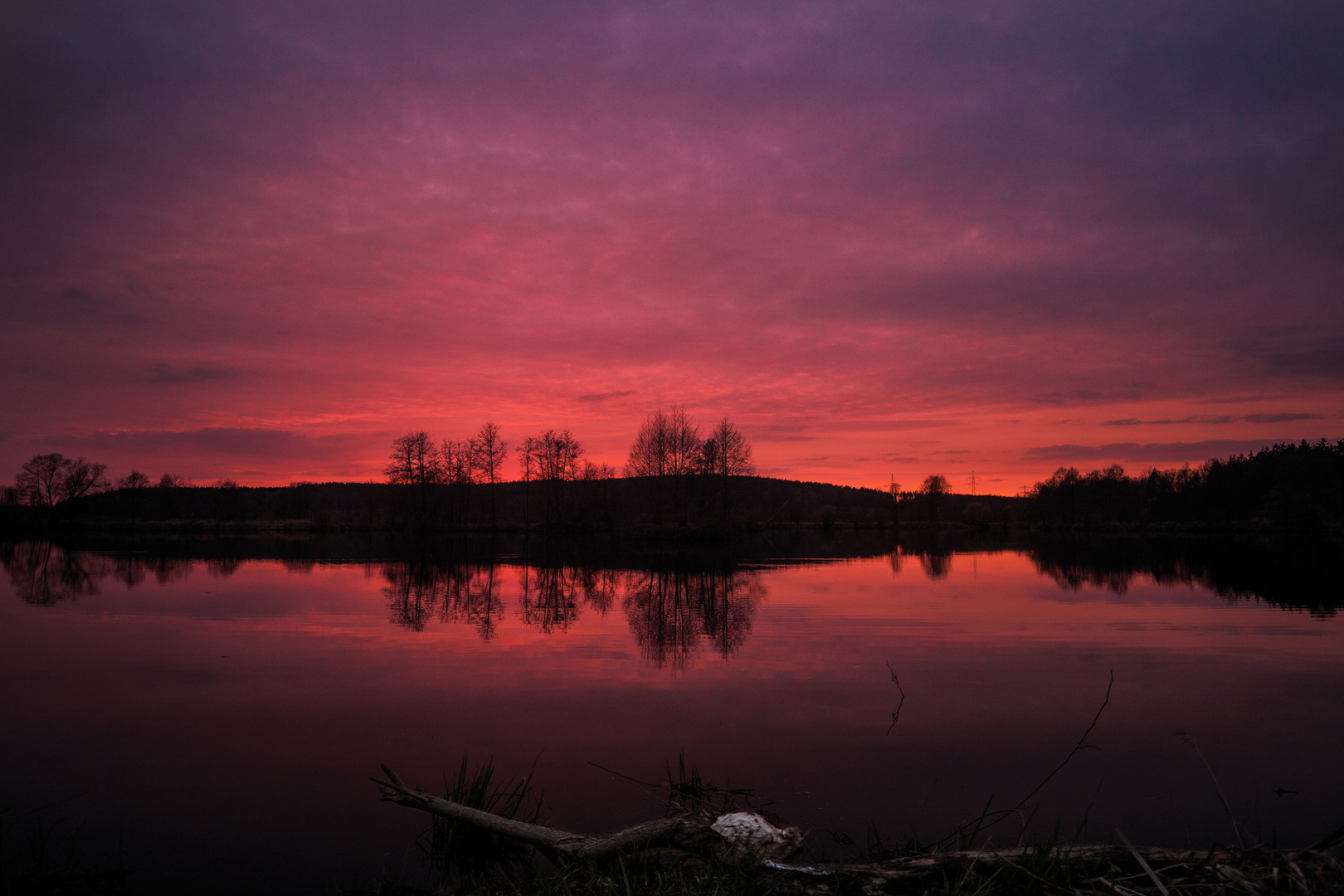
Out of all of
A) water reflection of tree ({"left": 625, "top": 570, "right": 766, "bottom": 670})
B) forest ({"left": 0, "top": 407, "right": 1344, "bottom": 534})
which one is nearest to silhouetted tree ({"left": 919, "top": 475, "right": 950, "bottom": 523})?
forest ({"left": 0, "top": 407, "right": 1344, "bottom": 534})

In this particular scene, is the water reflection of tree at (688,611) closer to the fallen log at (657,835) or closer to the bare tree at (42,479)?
the fallen log at (657,835)

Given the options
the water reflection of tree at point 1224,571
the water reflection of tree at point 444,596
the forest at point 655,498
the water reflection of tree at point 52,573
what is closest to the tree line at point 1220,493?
the forest at point 655,498

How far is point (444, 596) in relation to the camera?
1833 cm

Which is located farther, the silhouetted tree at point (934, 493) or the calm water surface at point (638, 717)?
the silhouetted tree at point (934, 493)

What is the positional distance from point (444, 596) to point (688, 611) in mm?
6804

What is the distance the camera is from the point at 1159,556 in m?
34.6

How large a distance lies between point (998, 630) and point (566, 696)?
8.55 m

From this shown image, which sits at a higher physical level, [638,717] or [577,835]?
[577,835]

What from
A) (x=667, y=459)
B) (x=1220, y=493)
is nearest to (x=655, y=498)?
(x=667, y=459)

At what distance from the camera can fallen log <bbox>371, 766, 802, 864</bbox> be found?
4266 mm

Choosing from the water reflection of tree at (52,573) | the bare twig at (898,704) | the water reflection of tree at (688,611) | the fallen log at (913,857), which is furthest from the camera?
the water reflection of tree at (52,573)

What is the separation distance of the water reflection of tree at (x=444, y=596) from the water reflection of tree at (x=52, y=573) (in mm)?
7517

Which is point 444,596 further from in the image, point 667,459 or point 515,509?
point 515,509

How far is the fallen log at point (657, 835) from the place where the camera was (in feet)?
14.0
